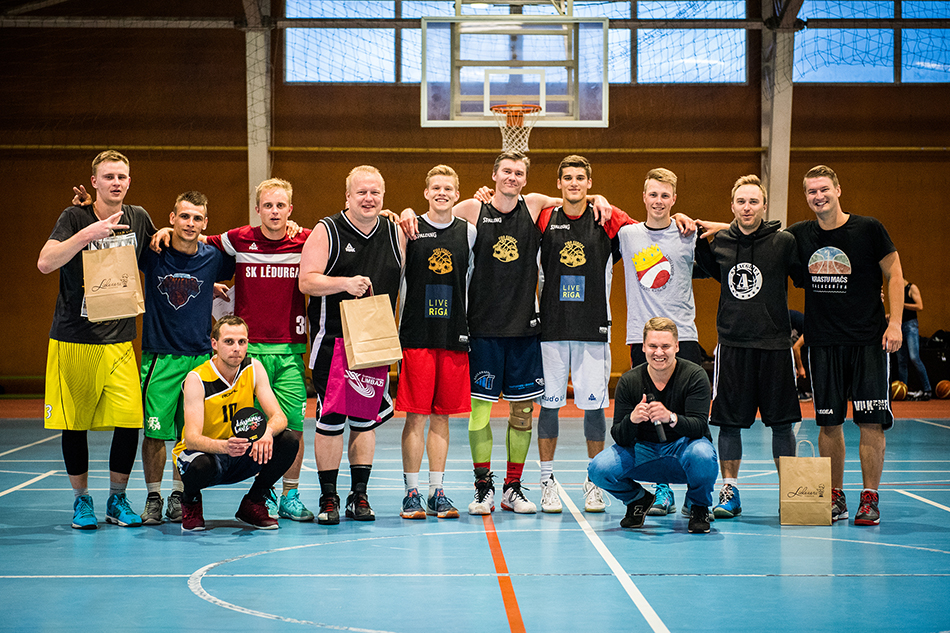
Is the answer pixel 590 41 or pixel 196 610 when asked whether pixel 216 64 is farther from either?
pixel 196 610

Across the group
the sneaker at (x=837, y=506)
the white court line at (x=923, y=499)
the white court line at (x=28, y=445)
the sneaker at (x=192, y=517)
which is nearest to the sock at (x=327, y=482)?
the sneaker at (x=192, y=517)

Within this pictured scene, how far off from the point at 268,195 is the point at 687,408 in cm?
303

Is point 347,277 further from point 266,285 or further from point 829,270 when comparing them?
point 829,270

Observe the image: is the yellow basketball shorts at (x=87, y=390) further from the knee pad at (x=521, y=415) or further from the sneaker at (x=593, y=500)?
the sneaker at (x=593, y=500)

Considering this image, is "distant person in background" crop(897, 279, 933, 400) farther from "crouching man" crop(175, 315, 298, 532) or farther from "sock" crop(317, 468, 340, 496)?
"crouching man" crop(175, 315, 298, 532)

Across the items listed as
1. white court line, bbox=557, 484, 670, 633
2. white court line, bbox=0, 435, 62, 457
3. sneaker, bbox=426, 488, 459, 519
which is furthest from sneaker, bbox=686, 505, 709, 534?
white court line, bbox=0, 435, 62, 457

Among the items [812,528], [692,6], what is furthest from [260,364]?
[692,6]

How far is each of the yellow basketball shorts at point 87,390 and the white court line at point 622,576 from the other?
292cm

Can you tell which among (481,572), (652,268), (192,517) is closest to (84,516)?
(192,517)

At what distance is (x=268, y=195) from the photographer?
234 inches

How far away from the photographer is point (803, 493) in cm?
571

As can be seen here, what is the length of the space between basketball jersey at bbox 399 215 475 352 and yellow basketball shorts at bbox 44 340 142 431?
179cm

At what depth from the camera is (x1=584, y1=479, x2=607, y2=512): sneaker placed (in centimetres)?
623

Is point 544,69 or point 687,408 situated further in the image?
point 544,69
